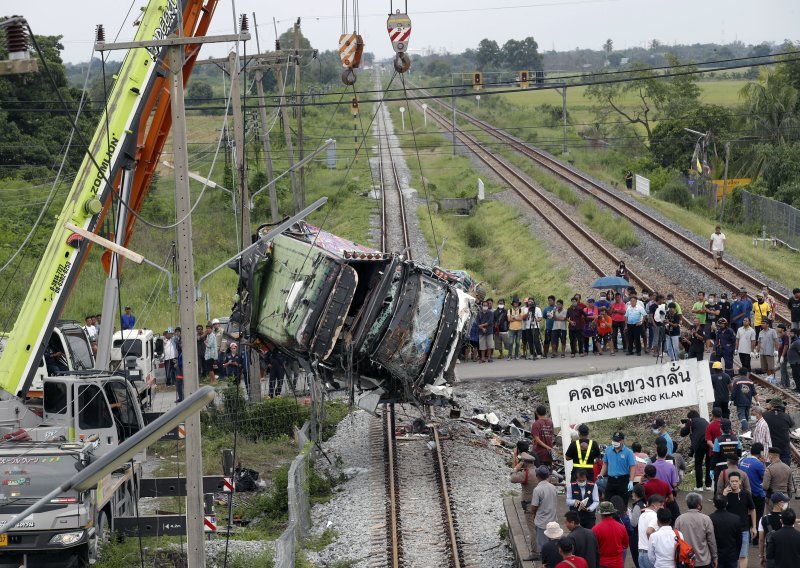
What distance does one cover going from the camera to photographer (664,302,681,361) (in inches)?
984

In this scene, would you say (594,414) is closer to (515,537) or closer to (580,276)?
(515,537)

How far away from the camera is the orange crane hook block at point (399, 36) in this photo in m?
23.0

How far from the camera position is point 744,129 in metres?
65.9

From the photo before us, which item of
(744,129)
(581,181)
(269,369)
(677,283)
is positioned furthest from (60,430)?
(744,129)

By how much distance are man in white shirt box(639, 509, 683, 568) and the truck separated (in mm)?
7217

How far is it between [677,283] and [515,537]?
19.1 metres

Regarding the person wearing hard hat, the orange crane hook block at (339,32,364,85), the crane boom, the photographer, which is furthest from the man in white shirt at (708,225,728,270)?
the crane boom

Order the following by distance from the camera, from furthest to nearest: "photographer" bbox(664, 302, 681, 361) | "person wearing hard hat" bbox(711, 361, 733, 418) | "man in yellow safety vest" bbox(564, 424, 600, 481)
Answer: "photographer" bbox(664, 302, 681, 361) < "person wearing hard hat" bbox(711, 361, 733, 418) < "man in yellow safety vest" bbox(564, 424, 600, 481)

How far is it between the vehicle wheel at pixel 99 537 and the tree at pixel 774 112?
178 feet

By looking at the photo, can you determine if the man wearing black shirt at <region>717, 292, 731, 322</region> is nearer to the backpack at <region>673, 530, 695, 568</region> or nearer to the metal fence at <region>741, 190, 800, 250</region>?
the backpack at <region>673, 530, 695, 568</region>

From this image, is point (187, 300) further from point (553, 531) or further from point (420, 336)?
point (420, 336)

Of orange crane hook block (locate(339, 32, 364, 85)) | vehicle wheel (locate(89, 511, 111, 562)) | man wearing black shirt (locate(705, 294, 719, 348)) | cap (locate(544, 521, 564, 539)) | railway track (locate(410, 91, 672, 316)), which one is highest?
orange crane hook block (locate(339, 32, 364, 85))

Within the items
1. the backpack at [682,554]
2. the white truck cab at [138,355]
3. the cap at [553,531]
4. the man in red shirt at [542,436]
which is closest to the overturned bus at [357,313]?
the man in red shirt at [542,436]

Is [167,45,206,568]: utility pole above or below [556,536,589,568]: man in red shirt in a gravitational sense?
above
